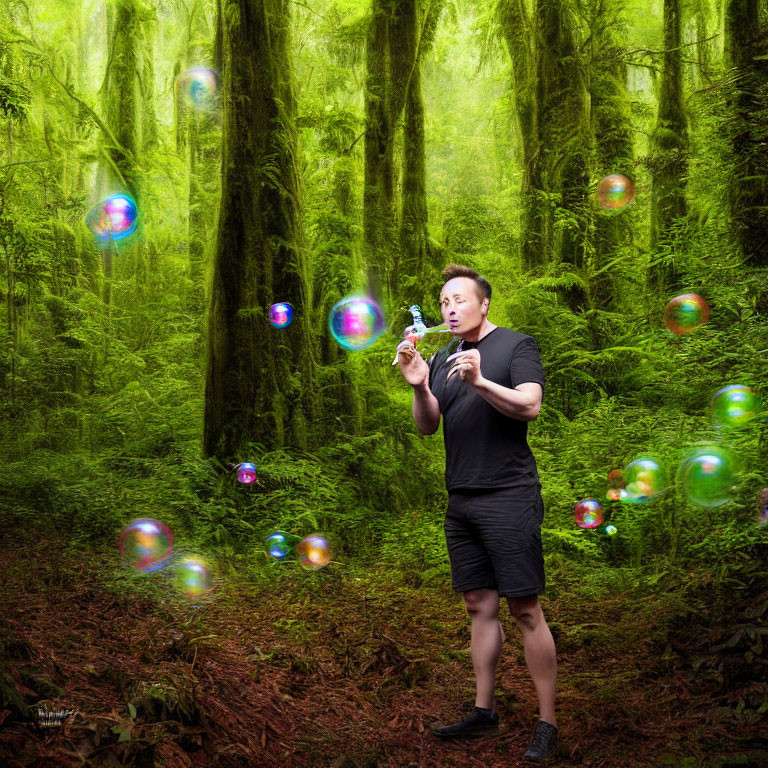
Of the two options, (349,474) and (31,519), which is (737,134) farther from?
(31,519)

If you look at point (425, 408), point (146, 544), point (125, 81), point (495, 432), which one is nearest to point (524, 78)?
point (125, 81)

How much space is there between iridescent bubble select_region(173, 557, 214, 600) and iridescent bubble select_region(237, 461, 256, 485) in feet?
3.58

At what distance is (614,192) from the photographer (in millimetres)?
9195

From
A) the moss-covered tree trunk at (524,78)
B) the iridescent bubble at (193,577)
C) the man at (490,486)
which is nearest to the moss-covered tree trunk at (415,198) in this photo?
the moss-covered tree trunk at (524,78)

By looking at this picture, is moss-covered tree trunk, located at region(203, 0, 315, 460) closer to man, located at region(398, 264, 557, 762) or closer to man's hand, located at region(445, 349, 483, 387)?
man, located at region(398, 264, 557, 762)

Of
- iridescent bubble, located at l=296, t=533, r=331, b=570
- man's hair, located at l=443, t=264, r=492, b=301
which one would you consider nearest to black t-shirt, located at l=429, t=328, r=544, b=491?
man's hair, located at l=443, t=264, r=492, b=301

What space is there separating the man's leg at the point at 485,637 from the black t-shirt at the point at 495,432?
0.54 meters

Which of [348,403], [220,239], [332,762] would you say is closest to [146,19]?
[220,239]

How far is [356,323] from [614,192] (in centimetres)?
450

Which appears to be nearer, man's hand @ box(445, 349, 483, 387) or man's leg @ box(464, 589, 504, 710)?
man's hand @ box(445, 349, 483, 387)

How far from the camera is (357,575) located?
634 centimetres

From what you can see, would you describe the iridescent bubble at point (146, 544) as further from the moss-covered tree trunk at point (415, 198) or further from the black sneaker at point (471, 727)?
the moss-covered tree trunk at point (415, 198)

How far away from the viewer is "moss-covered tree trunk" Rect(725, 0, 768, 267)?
21.6 ft

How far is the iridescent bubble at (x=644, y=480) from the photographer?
5504 mm
